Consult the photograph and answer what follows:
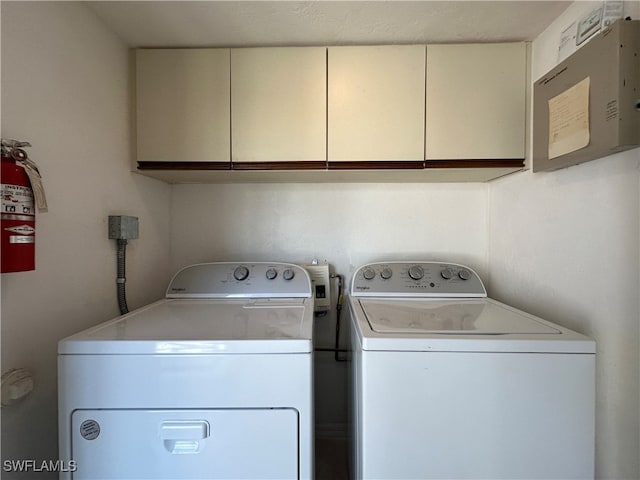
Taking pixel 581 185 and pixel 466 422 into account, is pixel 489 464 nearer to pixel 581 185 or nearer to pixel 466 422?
pixel 466 422

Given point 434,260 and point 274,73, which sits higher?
point 274,73

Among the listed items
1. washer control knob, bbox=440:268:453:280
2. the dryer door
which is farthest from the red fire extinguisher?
washer control knob, bbox=440:268:453:280

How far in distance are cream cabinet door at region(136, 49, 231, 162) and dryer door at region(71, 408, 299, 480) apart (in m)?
0.96

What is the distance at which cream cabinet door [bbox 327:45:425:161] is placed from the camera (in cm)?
126

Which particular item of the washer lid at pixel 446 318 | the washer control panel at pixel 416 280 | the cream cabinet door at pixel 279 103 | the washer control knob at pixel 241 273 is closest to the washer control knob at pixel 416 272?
the washer control panel at pixel 416 280

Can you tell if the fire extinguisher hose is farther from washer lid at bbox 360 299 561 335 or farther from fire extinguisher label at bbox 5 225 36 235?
A: washer lid at bbox 360 299 561 335

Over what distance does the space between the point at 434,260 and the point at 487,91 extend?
2.64 ft

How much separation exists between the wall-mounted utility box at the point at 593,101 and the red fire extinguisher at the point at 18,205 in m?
1.52

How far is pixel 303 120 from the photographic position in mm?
1286

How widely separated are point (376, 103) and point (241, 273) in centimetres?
95

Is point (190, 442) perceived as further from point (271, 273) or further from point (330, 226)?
point (330, 226)

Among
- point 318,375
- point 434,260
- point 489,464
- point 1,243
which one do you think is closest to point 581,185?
point 434,260

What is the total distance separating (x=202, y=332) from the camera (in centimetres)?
88

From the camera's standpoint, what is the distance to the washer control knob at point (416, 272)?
1.43 m
